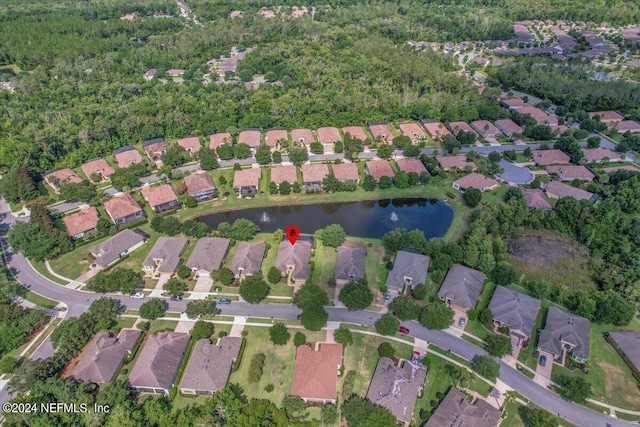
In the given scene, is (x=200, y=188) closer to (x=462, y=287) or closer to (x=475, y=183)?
(x=462, y=287)

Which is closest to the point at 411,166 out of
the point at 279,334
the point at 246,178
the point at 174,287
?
the point at 246,178

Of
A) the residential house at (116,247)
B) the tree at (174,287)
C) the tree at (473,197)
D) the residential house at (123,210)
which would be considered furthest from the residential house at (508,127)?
the residential house at (116,247)

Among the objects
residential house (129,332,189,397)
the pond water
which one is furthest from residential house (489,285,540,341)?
residential house (129,332,189,397)

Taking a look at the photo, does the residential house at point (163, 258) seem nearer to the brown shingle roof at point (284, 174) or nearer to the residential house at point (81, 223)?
the residential house at point (81, 223)

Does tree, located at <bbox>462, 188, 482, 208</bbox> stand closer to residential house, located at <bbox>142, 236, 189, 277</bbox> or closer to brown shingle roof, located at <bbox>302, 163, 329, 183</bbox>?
brown shingle roof, located at <bbox>302, 163, 329, 183</bbox>

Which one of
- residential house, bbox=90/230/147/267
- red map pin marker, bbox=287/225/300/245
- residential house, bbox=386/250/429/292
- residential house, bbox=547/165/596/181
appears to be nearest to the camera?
residential house, bbox=386/250/429/292
